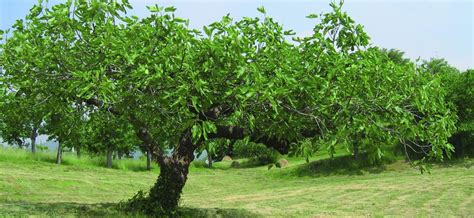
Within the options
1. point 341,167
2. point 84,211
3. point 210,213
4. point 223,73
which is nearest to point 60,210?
point 84,211

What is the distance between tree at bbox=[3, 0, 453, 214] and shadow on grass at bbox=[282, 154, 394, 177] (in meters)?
33.6

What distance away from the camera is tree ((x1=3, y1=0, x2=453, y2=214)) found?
10.2 m

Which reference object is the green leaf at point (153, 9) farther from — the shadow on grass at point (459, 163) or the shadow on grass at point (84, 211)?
the shadow on grass at point (459, 163)

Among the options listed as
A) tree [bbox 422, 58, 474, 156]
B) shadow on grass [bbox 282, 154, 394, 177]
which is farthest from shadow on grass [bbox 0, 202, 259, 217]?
tree [bbox 422, 58, 474, 156]

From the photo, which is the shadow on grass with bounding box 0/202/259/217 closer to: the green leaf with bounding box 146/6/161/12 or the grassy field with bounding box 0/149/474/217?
the grassy field with bounding box 0/149/474/217

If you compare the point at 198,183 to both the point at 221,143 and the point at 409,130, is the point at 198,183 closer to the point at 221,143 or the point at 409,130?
the point at 221,143

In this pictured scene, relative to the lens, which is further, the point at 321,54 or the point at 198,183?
the point at 198,183

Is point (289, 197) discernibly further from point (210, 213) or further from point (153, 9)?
point (153, 9)

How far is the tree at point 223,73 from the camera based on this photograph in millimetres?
10219

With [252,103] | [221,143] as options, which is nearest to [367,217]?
[221,143]

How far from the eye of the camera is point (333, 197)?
85.1ft

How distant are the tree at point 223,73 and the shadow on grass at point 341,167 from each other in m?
33.6

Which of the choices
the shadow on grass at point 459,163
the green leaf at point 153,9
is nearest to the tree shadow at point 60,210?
the green leaf at point 153,9

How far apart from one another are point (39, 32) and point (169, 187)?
6.45 m
